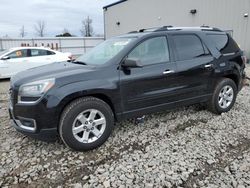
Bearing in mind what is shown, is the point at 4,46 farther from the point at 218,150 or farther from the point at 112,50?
the point at 218,150

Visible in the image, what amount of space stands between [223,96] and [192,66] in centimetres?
116

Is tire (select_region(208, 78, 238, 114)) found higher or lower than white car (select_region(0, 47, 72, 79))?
lower

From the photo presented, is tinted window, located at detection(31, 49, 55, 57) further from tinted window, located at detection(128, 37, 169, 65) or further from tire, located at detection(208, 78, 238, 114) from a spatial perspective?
tire, located at detection(208, 78, 238, 114)

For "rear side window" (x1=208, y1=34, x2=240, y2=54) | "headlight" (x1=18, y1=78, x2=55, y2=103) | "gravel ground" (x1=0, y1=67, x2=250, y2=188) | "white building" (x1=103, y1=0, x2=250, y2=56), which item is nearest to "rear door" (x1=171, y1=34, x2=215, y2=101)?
"rear side window" (x1=208, y1=34, x2=240, y2=54)

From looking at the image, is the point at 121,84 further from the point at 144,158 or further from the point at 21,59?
the point at 21,59

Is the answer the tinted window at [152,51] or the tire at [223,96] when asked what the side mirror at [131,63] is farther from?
the tire at [223,96]

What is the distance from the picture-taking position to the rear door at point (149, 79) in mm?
3674

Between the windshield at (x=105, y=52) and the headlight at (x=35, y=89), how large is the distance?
36.7 inches

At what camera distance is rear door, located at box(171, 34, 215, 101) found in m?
4.20

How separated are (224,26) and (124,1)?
12.9 meters

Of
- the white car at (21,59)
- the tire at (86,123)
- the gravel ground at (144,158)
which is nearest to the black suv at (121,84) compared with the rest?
the tire at (86,123)

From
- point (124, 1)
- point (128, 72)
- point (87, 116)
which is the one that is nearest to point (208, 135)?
point (128, 72)

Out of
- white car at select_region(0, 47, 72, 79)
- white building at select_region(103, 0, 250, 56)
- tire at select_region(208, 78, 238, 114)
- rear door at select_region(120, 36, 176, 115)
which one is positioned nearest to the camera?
rear door at select_region(120, 36, 176, 115)

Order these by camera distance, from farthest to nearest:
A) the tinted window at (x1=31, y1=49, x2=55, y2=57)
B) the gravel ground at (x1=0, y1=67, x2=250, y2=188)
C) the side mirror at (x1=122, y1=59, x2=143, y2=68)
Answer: the tinted window at (x1=31, y1=49, x2=55, y2=57)
the side mirror at (x1=122, y1=59, x2=143, y2=68)
the gravel ground at (x1=0, y1=67, x2=250, y2=188)
